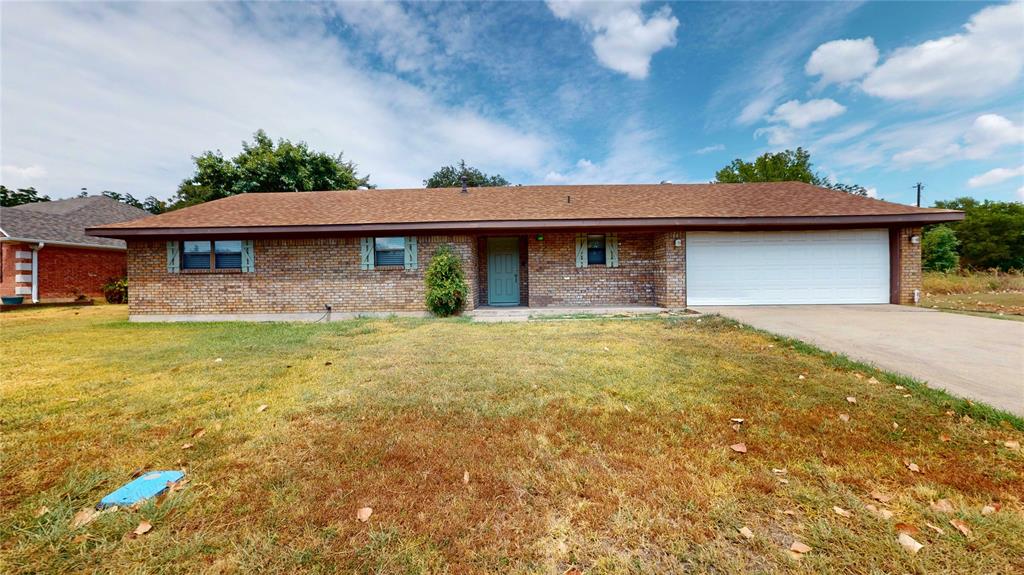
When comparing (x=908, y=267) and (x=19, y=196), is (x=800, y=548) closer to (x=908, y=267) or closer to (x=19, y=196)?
(x=908, y=267)

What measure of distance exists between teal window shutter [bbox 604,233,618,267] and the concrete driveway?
3219mm

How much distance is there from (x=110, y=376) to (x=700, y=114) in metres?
21.0

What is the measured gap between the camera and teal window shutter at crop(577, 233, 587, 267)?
34.0ft

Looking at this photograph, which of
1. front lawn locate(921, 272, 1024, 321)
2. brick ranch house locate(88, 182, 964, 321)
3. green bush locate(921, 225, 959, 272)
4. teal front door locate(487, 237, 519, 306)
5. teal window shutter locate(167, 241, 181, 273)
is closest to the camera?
front lawn locate(921, 272, 1024, 321)

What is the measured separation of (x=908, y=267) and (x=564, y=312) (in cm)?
922

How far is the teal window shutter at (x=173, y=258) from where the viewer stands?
955 centimetres

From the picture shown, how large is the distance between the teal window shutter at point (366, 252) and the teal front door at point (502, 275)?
3.48 m

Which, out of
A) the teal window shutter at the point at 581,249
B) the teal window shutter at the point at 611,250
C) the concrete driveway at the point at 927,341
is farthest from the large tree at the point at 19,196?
the concrete driveway at the point at 927,341

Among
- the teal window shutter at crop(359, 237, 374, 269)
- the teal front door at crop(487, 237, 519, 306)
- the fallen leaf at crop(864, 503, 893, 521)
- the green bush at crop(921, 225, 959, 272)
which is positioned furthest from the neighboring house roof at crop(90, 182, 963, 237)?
the green bush at crop(921, 225, 959, 272)

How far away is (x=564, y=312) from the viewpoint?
31.1ft

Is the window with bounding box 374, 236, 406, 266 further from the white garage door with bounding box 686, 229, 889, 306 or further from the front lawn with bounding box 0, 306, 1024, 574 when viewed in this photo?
the white garage door with bounding box 686, 229, 889, 306

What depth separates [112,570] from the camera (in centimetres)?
152

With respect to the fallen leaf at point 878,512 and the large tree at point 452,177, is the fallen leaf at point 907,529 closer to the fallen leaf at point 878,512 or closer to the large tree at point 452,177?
the fallen leaf at point 878,512

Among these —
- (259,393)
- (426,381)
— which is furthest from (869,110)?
(259,393)
